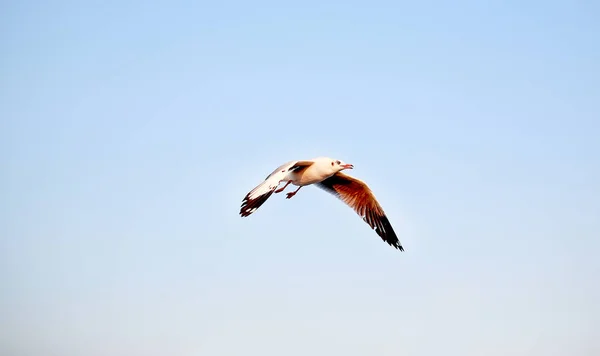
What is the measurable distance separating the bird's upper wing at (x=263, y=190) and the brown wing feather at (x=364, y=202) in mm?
2690

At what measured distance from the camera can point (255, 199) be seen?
1007 cm

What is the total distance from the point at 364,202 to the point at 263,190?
172 inches

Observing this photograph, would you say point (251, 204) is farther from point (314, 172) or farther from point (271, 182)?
point (314, 172)

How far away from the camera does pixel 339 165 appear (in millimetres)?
12547

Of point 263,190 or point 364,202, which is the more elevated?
point 364,202

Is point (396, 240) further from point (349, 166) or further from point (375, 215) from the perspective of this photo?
point (349, 166)

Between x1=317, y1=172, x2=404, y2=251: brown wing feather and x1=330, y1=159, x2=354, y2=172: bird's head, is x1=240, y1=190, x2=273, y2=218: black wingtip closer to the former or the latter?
x1=330, y1=159, x2=354, y2=172: bird's head

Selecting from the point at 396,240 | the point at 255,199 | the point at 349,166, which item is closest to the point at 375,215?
the point at 396,240

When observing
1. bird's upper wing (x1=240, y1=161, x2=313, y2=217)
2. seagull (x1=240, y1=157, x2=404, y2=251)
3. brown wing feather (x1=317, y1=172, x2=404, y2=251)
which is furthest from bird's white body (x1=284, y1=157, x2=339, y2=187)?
brown wing feather (x1=317, y1=172, x2=404, y2=251)

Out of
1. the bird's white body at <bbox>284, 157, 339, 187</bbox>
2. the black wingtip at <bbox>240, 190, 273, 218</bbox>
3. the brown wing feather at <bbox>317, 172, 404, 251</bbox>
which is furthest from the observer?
the brown wing feather at <bbox>317, 172, 404, 251</bbox>

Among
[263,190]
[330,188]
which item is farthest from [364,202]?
[263,190]

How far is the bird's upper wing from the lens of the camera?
32.6 feet

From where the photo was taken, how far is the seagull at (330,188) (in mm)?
10281

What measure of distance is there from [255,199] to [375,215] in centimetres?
482
